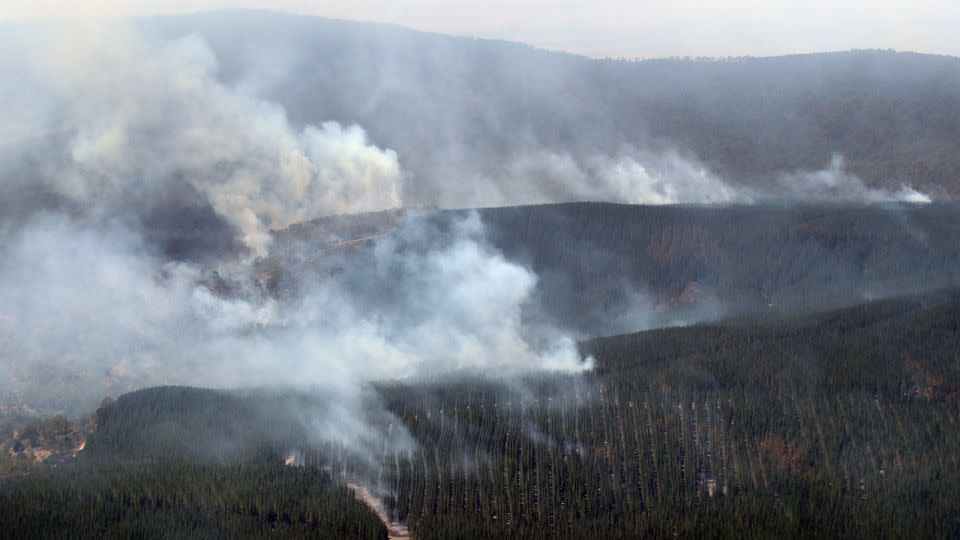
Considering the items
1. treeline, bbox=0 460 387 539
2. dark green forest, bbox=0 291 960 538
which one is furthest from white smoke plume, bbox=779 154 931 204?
treeline, bbox=0 460 387 539

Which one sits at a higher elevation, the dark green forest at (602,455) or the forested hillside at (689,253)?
the forested hillside at (689,253)

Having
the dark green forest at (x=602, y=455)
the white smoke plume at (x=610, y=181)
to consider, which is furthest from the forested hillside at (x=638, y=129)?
the dark green forest at (x=602, y=455)

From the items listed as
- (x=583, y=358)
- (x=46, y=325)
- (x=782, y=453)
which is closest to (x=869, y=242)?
(x=583, y=358)

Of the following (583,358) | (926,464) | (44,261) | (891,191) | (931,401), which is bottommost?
(926,464)

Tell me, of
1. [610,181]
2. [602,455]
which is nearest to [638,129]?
[610,181]

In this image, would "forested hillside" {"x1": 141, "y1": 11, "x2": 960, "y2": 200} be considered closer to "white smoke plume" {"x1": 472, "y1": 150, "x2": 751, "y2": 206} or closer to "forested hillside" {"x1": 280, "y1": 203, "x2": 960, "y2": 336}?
"white smoke plume" {"x1": 472, "y1": 150, "x2": 751, "y2": 206}

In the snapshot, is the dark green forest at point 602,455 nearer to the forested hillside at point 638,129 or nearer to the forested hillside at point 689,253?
the forested hillside at point 689,253

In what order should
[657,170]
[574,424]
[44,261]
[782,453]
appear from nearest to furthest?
1. [782,453]
2. [574,424]
3. [44,261]
4. [657,170]

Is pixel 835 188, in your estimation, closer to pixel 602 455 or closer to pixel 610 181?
pixel 610 181

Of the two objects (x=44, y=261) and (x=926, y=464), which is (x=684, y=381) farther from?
(x=44, y=261)
